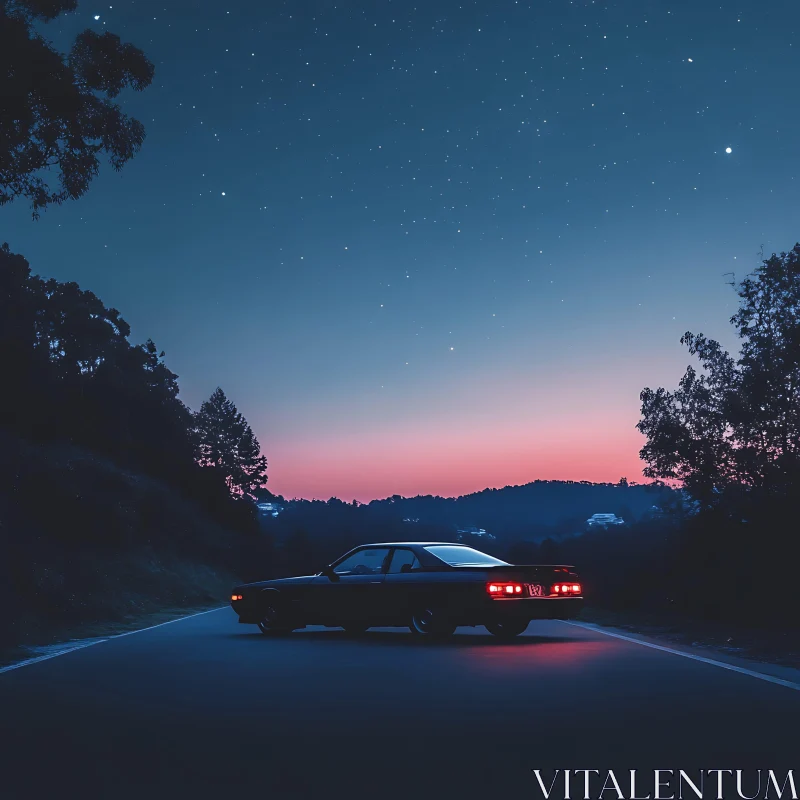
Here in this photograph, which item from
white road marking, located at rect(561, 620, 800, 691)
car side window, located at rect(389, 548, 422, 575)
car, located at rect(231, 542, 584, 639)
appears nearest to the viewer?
white road marking, located at rect(561, 620, 800, 691)

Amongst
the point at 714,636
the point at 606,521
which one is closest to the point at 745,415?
the point at 714,636

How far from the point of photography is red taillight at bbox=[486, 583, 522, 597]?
14.1 m

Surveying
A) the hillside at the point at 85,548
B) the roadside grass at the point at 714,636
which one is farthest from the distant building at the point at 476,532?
the roadside grass at the point at 714,636

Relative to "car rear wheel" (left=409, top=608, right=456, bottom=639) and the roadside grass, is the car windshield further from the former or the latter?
the roadside grass

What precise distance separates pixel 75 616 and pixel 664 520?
23.5 metres

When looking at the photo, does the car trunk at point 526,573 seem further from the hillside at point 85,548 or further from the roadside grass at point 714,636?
the hillside at point 85,548

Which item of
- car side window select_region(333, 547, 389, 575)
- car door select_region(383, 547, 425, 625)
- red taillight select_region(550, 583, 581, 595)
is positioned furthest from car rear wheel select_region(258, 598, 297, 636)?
red taillight select_region(550, 583, 581, 595)

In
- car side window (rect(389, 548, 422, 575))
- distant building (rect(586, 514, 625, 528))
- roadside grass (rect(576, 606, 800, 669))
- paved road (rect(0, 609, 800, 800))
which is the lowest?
paved road (rect(0, 609, 800, 800))

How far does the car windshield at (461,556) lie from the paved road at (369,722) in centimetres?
235

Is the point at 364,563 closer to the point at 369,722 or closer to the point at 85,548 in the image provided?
the point at 369,722

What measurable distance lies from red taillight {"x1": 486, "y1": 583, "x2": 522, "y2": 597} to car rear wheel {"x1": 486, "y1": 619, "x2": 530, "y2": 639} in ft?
4.69

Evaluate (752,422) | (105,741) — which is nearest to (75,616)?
(105,741)

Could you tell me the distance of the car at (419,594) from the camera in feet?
46.8

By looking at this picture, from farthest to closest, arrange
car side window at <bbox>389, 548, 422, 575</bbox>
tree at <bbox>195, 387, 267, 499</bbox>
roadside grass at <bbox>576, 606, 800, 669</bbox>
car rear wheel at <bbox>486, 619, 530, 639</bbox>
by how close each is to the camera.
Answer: tree at <bbox>195, 387, 267, 499</bbox>
car rear wheel at <bbox>486, 619, 530, 639</bbox>
car side window at <bbox>389, 548, 422, 575</bbox>
roadside grass at <bbox>576, 606, 800, 669</bbox>
